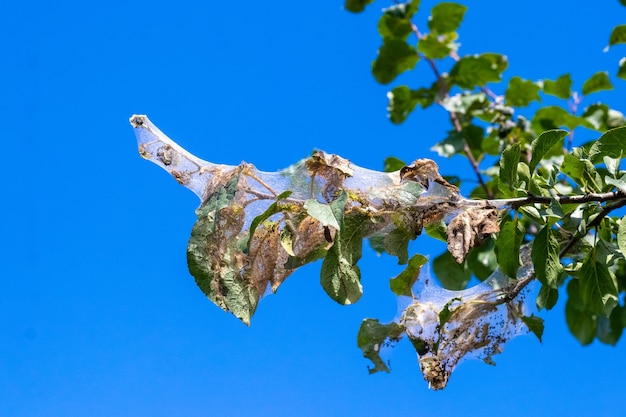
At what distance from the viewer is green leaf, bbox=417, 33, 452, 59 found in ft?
12.9

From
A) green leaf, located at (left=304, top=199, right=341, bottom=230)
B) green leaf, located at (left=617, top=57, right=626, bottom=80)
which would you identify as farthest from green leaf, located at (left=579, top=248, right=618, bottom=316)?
green leaf, located at (left=617, top=57, right=626, bottom=80)

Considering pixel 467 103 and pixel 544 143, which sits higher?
pixel 467 103

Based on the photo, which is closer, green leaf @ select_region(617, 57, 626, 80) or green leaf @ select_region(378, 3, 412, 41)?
green leaf @ select_region(617, 57, 626, 80)

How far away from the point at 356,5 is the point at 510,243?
2.78m

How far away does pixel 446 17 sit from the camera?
3.98m

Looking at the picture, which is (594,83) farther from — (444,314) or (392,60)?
(444,314)

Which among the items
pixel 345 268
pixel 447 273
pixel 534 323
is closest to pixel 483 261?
pixel 447 273

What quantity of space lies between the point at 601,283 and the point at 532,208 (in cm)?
26

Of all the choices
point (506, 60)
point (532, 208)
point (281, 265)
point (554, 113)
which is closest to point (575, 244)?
point (532, 208)

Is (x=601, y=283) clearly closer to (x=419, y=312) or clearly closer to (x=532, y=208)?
(x=532, y=208)

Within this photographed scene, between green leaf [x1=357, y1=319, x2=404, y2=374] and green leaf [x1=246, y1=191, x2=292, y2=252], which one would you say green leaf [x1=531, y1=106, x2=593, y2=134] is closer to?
green leaf [x1=357, y1=319, x2=404, y2=374]

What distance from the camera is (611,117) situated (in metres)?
3.80

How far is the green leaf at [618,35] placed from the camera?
3.43 metres

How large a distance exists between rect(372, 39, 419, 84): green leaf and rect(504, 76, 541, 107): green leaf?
50 centimetres
